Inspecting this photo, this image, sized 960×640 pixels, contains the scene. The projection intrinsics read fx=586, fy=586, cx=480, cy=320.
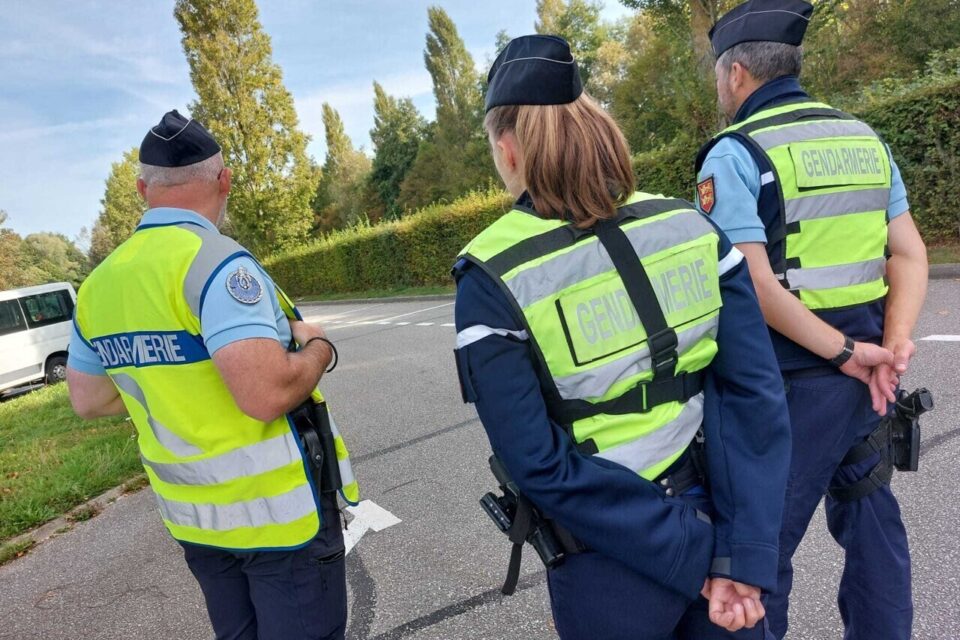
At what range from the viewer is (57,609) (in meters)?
3.19

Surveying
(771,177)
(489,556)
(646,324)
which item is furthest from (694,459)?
(489,556)

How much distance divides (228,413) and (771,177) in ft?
5.38

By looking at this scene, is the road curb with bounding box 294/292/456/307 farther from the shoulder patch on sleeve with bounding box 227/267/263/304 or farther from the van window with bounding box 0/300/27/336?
the shoulder patch on sleeve with bounding box 227/267/263/304

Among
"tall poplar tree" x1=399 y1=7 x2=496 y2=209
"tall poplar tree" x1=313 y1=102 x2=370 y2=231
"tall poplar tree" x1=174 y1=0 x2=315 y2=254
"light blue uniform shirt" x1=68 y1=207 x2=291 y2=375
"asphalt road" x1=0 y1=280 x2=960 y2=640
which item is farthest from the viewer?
"tall poplar tree" x1=313 y1=102 x2=370 y2=231

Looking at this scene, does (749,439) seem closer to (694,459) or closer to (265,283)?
(694,459)

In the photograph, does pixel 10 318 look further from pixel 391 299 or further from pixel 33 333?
pixel 391 299

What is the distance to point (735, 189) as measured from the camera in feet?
5.38

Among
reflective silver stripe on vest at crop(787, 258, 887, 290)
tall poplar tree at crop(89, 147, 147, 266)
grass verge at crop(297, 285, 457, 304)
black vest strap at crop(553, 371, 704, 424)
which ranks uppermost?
tall poplar tree at crop(89, 147, 147, 266)

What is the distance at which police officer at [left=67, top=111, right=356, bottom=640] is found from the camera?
1.51 metres

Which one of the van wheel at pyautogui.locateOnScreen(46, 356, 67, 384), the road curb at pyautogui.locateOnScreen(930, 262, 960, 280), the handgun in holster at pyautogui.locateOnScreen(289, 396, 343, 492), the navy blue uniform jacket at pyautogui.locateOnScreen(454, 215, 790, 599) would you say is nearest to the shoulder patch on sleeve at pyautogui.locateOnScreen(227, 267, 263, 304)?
the handgun in holster at pyautogui.locateOnScreen(289, 396, 343, 492)

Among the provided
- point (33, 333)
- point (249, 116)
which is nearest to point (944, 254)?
point (33, 333)

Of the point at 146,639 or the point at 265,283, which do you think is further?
the point at 146,639

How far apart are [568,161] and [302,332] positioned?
A: 3.29ft

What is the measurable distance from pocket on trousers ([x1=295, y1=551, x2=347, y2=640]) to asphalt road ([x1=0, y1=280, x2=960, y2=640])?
2.89 ft
